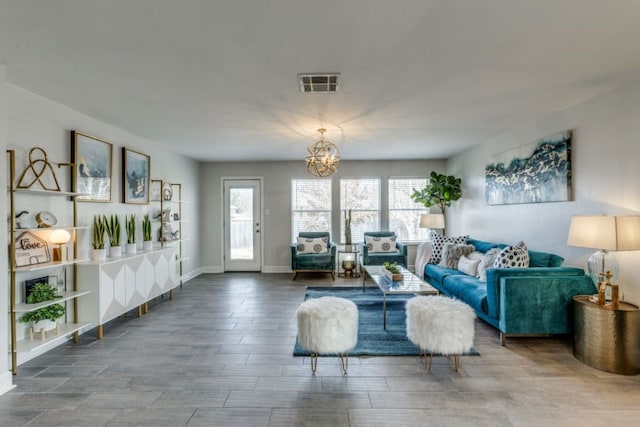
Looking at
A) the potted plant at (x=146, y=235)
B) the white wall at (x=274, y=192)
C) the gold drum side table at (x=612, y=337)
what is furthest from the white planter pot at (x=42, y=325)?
the gold drum side table at (x=612, y=337)

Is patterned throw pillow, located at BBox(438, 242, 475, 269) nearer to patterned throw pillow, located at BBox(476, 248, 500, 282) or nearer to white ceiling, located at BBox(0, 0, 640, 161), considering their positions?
patterned throw pillow, located at BBox(476, 248, 500, 282)

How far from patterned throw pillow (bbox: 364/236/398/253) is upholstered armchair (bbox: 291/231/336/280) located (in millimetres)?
708

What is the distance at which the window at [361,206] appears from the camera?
22.2ft

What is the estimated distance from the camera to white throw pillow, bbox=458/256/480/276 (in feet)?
13.7

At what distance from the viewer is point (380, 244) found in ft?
20.2

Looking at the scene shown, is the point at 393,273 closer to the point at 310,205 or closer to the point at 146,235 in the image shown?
the point at 310,205

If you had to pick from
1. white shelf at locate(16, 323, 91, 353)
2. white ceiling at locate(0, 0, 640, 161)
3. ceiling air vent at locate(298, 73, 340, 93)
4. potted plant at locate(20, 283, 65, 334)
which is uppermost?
white ceiling at locate(0, 0, 640, 161)

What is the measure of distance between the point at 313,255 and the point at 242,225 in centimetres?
183

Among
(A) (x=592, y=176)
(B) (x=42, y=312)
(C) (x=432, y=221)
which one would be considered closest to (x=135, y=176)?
(B) (x=42, y=312)

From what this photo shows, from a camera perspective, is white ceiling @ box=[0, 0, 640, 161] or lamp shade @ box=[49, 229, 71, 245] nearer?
white ceiling @ box=[0, 0, 640, 161]

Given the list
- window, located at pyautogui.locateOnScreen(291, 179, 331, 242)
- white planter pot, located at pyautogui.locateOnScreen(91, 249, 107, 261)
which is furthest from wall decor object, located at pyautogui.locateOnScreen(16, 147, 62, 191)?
window, located at pyautogui.locateOnScreen(291, 179, 331, 242)

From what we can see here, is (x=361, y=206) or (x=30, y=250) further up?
(x=361, y=206)

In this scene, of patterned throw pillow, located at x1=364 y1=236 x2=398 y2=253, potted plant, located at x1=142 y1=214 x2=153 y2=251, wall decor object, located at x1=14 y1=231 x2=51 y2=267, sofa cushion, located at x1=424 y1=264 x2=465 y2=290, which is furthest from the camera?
patterned throw pillow, located at x1=364 y1=236 x2=398 y2=253

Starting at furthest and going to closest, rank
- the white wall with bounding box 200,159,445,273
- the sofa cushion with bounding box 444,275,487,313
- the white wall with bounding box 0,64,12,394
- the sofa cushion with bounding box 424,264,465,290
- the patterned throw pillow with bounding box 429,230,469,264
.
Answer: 1. the white wall with bounding box 200,159,445,273
2. the patterned throw pillow with bounding box 429,230,469,264
3. the sofa cushion with bounding box 424,264,465,290
4. the sofa cushion with bounding box 444,275,487,313
5. the white wall with bounding box 0,64,12,394
